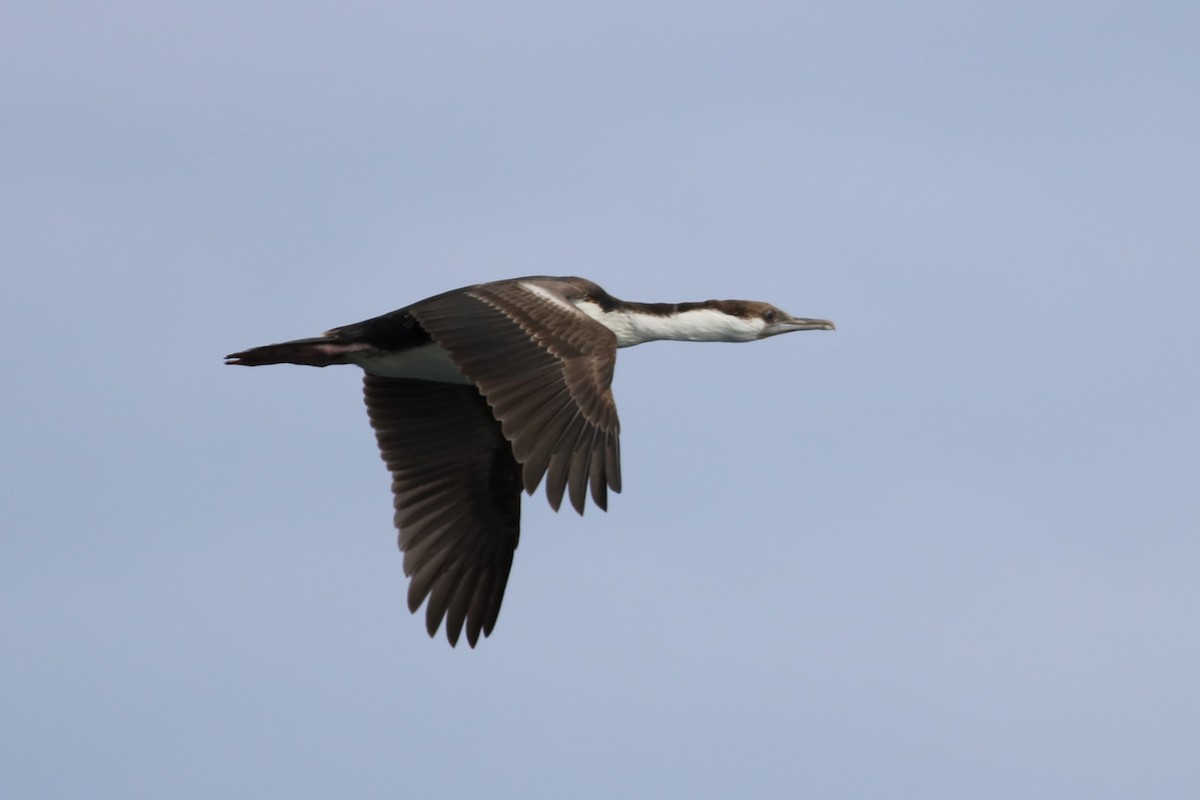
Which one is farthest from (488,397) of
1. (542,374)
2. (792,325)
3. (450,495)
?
(792,325)

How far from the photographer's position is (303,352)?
16.3 meters

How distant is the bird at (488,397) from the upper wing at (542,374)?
1 centimetres

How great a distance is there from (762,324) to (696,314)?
84cm

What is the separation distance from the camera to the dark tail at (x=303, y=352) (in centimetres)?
1625

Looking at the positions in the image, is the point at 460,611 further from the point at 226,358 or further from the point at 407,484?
the point at 226,358

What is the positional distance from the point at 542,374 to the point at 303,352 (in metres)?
2.81

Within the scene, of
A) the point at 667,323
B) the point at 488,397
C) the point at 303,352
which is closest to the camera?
the point at 488,397

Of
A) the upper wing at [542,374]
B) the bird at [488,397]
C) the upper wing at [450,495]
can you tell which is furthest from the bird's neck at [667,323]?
the upper wing at [450,495]

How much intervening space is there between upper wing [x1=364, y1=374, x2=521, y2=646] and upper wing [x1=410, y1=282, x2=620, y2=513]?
6.99 ft

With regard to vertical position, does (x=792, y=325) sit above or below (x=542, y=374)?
above

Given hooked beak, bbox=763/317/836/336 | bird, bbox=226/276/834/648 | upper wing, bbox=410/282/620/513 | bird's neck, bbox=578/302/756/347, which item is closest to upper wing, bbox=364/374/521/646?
bird, bbox=226/276/834/648

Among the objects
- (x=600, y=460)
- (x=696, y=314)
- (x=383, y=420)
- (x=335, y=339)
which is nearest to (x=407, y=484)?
(x=383, y=420)

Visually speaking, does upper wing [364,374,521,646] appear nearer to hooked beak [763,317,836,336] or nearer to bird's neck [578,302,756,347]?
bird's neck [578,302,756,347]

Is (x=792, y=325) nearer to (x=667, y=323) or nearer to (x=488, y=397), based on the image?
(x=667, y=323)
